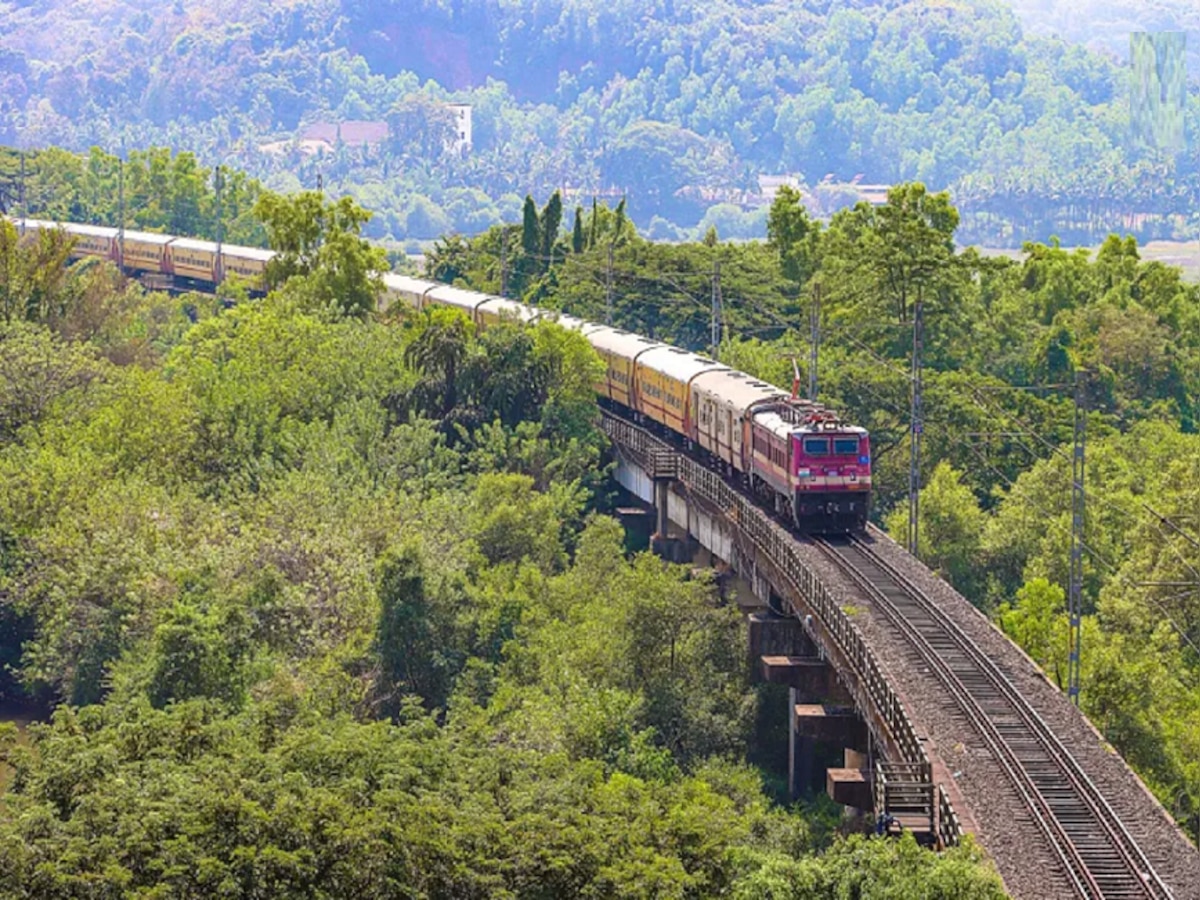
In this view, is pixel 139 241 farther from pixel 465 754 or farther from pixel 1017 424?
pixel 465 754

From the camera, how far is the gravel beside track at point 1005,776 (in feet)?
109

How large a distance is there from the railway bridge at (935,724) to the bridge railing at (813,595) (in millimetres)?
68

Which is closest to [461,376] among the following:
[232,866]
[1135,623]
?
[1135,623]

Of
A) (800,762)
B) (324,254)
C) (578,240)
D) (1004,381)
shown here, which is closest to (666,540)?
(800,762)

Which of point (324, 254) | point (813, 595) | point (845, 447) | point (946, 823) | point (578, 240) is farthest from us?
point (578, 240)

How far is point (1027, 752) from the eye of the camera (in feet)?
128

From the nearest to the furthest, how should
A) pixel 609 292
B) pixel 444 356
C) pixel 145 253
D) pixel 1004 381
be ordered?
pixel 444 356, pixel 1004 381, pixel 609 292, pixel 145 253

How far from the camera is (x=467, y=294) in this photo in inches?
3821

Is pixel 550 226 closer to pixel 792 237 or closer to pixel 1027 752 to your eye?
pixel 792 237

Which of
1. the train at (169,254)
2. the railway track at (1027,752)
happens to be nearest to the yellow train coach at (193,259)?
the train at (169,254)

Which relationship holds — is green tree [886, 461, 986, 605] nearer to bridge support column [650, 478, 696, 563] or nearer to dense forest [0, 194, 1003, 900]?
bridge support column [650, 478, 696, 563]

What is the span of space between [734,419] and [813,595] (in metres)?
14.6

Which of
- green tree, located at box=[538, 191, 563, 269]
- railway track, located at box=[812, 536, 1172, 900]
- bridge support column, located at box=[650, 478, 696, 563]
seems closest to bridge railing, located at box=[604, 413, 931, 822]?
bridge support column, located at box=[650, 478, 696, 563]

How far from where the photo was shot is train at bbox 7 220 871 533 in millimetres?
56688
